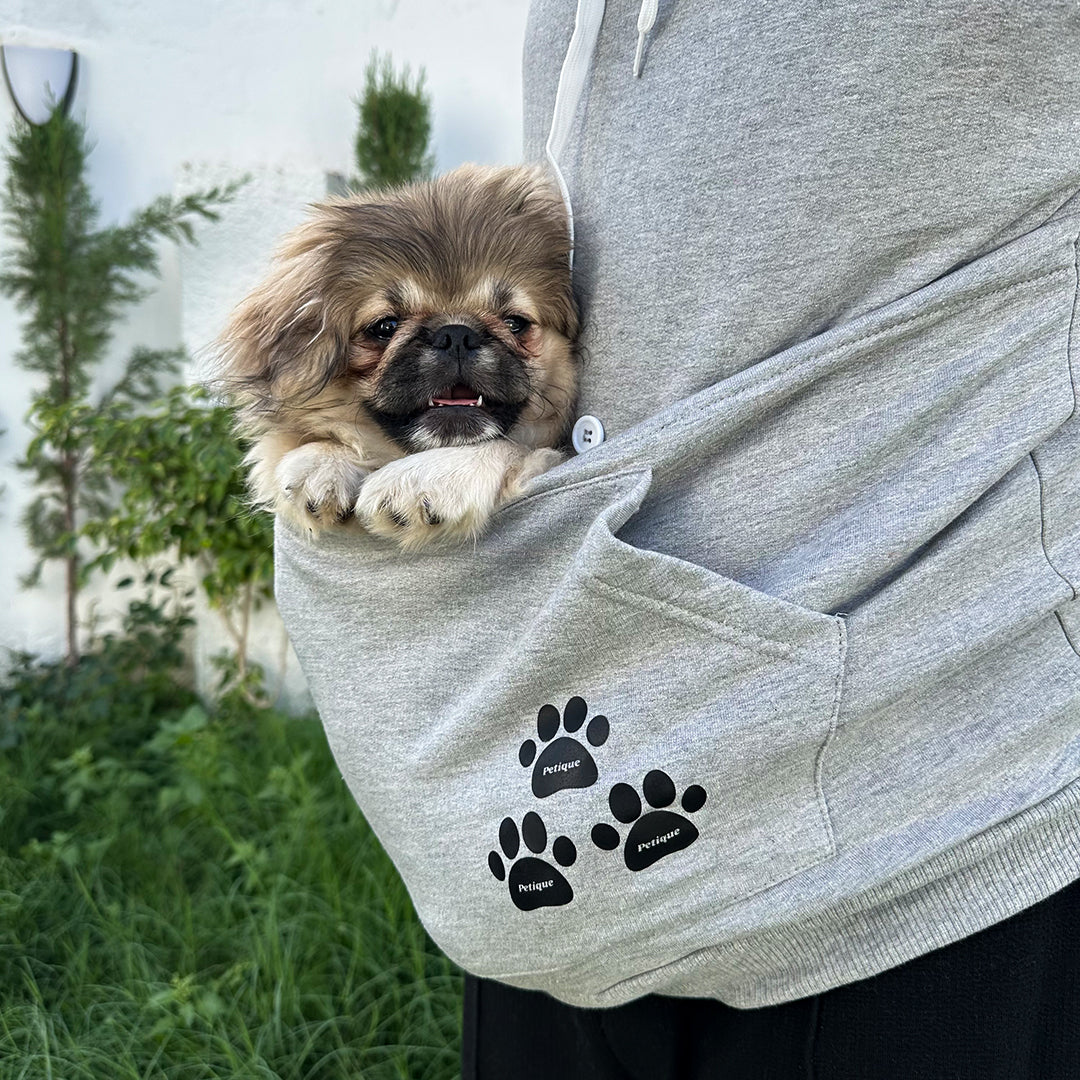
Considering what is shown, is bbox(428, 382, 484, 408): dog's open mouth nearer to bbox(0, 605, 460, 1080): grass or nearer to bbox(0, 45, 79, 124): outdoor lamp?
bbox(0, 605, 460, 1080): grass

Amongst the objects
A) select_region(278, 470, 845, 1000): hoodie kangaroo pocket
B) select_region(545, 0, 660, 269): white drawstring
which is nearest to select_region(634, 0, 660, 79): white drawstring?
select_region(545, 0, 660, 269): white drawstring

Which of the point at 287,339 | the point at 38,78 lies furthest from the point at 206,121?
the point at 287,339

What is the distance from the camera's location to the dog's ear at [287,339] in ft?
5.87

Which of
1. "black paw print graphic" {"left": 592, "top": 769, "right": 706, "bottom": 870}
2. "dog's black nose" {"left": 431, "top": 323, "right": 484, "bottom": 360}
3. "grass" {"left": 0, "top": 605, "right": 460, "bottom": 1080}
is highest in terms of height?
"dog's black nose" {"left": 431, "top": 323, "right": 484, "bottom": 360}

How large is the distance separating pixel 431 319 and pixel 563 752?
92 centimetres

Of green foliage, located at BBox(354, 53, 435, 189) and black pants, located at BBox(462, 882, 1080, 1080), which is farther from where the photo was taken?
green foliage, located at BBox(354, 53, 435, 189)

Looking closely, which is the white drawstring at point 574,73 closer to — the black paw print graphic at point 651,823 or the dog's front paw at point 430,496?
the dog's front paw at point 430,496

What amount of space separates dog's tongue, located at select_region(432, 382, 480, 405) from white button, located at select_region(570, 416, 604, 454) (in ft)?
1.48

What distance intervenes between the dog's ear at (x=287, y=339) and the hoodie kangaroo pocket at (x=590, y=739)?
669mm

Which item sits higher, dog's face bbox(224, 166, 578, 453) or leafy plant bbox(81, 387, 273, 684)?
dog's face bbox(224, 166, 578, 453)

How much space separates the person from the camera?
1025 millimetres

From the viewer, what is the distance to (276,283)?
6.11 ft

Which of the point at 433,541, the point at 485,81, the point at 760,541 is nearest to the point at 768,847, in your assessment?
the point at 760,541

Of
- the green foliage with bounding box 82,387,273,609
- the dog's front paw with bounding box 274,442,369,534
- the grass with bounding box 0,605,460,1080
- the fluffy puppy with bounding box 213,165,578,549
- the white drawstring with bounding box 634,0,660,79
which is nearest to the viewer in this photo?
the white drawstring with bounding box 634,0,660,79
